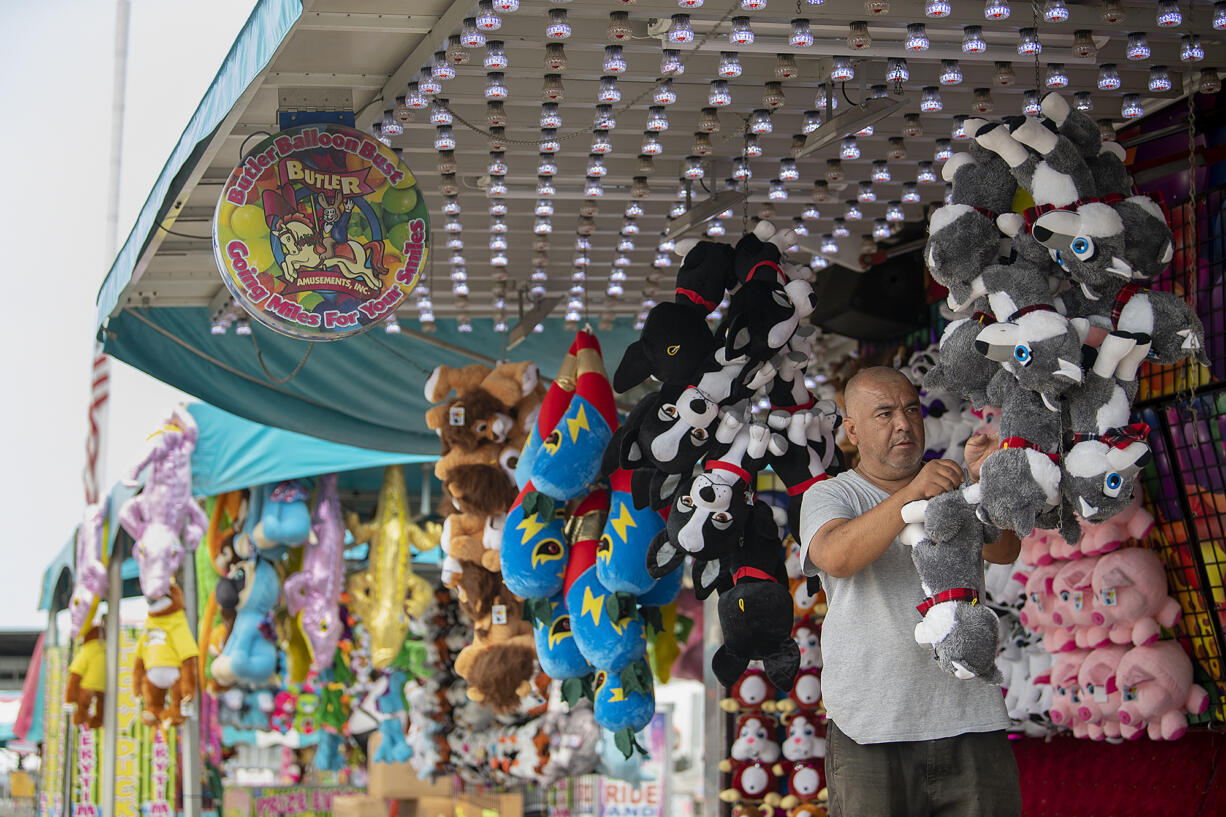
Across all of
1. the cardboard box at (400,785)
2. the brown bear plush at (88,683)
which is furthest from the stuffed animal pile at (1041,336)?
the cardboard box at (400,785)

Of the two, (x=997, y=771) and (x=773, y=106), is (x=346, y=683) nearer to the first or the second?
(x=773, y=106)

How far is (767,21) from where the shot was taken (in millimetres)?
3289

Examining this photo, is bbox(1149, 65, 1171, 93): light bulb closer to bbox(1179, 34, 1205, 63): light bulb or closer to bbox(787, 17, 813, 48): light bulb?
bbox(1179, 34, 1205, 63): light bulb

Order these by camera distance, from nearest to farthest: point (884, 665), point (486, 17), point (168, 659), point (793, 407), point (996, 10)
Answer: point (884, 665) → point (996, 10) → point (486, 17) → point (793, 407) → point (168, 659)

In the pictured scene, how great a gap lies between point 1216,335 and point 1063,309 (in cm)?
131

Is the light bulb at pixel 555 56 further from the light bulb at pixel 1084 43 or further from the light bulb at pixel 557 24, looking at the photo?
the light bulb at pixel 1084 43

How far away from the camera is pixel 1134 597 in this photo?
3709 mm

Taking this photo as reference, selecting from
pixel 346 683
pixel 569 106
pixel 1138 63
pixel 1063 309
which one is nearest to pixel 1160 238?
pixel 1063 309

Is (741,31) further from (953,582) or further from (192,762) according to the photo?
(192,762)

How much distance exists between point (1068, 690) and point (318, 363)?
11.0 feet

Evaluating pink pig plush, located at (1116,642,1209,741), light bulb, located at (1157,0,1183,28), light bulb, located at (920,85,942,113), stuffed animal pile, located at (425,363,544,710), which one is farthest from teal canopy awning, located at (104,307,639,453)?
light bulb, located at (1157,0,1183,28)

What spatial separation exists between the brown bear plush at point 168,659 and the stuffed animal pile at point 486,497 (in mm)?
2652

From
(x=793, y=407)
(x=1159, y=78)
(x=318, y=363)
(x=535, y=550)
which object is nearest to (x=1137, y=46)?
(x=1159, y=78)

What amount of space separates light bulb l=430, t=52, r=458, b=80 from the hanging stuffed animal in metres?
4.71
